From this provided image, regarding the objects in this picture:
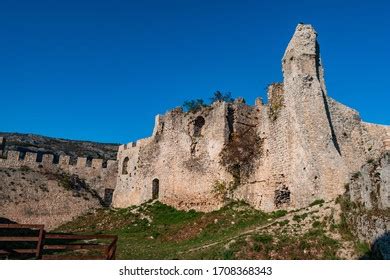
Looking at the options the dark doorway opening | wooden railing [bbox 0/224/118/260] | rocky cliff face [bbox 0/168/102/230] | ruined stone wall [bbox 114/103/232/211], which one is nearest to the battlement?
rocky cliff face [bbox 0/168/102/230]

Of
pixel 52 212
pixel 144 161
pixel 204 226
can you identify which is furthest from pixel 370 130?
pixel 52 212

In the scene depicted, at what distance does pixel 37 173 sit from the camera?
33375 millimetres

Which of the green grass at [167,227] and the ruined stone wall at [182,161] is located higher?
the ruined stone wall at [182,161]

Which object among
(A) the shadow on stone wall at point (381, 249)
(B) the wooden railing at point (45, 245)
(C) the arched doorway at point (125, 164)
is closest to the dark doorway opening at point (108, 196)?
(C) the arched doorway at point (125, 164)

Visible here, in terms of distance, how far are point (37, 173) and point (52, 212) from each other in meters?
3.53

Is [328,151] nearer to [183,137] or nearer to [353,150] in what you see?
[353,150]

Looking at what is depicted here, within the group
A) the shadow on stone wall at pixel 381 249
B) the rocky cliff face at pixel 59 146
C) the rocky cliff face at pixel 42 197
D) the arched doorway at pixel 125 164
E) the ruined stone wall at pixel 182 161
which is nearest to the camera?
the shadow on stone wall at pixel 381 249

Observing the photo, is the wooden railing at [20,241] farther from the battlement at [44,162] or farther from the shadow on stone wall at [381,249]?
the battlement at [44,162]

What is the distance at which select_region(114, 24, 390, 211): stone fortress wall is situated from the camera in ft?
65.5

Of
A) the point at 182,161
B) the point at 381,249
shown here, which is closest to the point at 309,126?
the point at 381,249

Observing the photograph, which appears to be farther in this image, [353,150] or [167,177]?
[167,177]

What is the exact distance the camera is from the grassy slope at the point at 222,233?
49.4 ft

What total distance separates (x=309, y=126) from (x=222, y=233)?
6.24 metres

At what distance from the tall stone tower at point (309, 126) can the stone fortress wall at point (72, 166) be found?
58.5 feet
